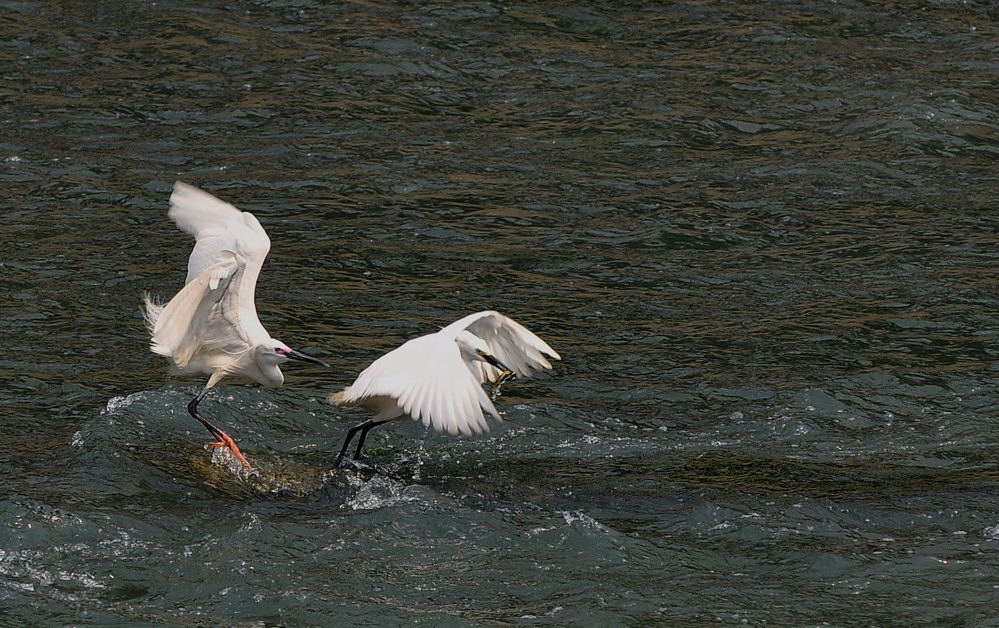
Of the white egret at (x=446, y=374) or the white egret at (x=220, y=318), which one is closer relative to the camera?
the white egret at (x=446, y=374)

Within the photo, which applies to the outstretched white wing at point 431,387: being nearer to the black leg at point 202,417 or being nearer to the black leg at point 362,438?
the black leg at point 362,438

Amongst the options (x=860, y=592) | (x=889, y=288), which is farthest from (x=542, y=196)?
(x=860, y=592)

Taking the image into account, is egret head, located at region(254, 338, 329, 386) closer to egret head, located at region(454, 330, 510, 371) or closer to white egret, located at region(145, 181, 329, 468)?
white egret, located at region(145, 181, 329, 468)

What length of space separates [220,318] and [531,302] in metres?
2.79

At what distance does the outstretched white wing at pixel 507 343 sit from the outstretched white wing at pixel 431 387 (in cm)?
45

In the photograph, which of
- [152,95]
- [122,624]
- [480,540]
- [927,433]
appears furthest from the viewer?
[152,95]

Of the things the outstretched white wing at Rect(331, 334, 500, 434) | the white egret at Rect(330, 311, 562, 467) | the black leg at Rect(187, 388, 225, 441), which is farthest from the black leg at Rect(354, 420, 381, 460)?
the black leg at Rect(187, 388, 225, 441)

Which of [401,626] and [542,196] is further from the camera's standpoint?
[542,196]

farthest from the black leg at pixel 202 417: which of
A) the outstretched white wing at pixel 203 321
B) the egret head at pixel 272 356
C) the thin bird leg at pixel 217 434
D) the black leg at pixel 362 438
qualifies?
the black leg at pixel 362 438

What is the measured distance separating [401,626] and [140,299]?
4.53m

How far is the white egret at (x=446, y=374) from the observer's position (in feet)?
19.7

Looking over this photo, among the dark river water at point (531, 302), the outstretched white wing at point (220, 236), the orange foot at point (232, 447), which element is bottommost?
the orange foot at point (232, 447)

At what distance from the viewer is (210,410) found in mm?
7645

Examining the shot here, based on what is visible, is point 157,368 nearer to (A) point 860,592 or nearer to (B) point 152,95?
(A) point 860,592
